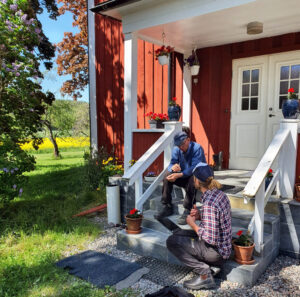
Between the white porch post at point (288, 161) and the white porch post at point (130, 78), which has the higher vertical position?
the white porch post at point (130, 78)

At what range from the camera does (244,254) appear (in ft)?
9.60

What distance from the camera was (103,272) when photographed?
320 centimetres

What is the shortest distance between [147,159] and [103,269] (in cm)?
165

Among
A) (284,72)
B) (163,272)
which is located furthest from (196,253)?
(284,72)

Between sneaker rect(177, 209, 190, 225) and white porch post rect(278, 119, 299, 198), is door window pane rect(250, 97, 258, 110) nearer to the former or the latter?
white porch post rect(278, 119, 299, 198)

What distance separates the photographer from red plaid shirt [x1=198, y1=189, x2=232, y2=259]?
270 cm

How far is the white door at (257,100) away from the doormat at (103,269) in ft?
11.5

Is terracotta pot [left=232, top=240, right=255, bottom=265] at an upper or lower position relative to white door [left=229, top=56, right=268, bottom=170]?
lower

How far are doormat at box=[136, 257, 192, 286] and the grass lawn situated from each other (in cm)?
43

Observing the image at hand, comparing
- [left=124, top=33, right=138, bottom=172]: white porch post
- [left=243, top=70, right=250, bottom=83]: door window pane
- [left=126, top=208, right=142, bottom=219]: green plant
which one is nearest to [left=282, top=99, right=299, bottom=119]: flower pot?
[left=243, top=70, right=250, bottom=83]: door window pane

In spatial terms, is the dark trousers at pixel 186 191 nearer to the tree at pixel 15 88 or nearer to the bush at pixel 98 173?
the bush at pixel 98 173

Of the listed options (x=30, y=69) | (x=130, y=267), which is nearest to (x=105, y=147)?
(x=30, y=69)

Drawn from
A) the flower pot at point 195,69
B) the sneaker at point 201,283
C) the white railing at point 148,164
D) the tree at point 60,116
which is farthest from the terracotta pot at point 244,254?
the tree at point 60,116

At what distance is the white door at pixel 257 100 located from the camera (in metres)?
5.23
